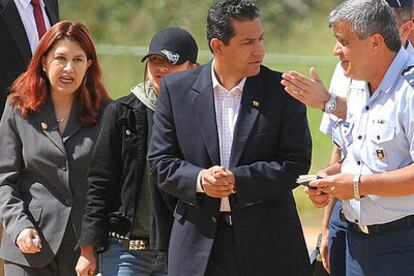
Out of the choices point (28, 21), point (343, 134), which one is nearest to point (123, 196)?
point (343, 134)

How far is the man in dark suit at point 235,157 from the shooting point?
177 inches

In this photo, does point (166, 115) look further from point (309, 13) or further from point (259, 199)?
point (309, 13)

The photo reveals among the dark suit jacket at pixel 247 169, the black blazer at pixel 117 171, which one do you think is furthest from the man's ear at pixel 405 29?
the black blazer at pixel 117 171

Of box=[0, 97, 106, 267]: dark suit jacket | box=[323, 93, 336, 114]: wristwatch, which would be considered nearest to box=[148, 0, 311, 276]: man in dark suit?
box=[323, 93, 336, 114]: wristwatch

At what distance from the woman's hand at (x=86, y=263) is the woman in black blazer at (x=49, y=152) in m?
0.20

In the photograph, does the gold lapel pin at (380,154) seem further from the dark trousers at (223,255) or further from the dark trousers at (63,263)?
the dark trousers at (63,263)

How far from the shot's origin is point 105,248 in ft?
16.8

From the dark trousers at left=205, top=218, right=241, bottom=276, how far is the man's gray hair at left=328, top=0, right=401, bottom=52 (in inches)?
40.5

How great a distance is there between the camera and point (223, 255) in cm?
454

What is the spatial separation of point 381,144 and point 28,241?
193cm

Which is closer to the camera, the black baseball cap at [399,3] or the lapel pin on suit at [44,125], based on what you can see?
the black baseball cap at [399,3]

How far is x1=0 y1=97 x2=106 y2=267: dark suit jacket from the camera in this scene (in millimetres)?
5305

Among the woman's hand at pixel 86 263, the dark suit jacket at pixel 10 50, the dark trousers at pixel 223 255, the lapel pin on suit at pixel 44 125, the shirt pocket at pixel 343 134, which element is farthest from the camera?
the dark suit jacket at pixel 10 50

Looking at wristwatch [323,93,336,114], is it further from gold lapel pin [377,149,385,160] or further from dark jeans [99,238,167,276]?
dark jeans [99,238,167,276]
